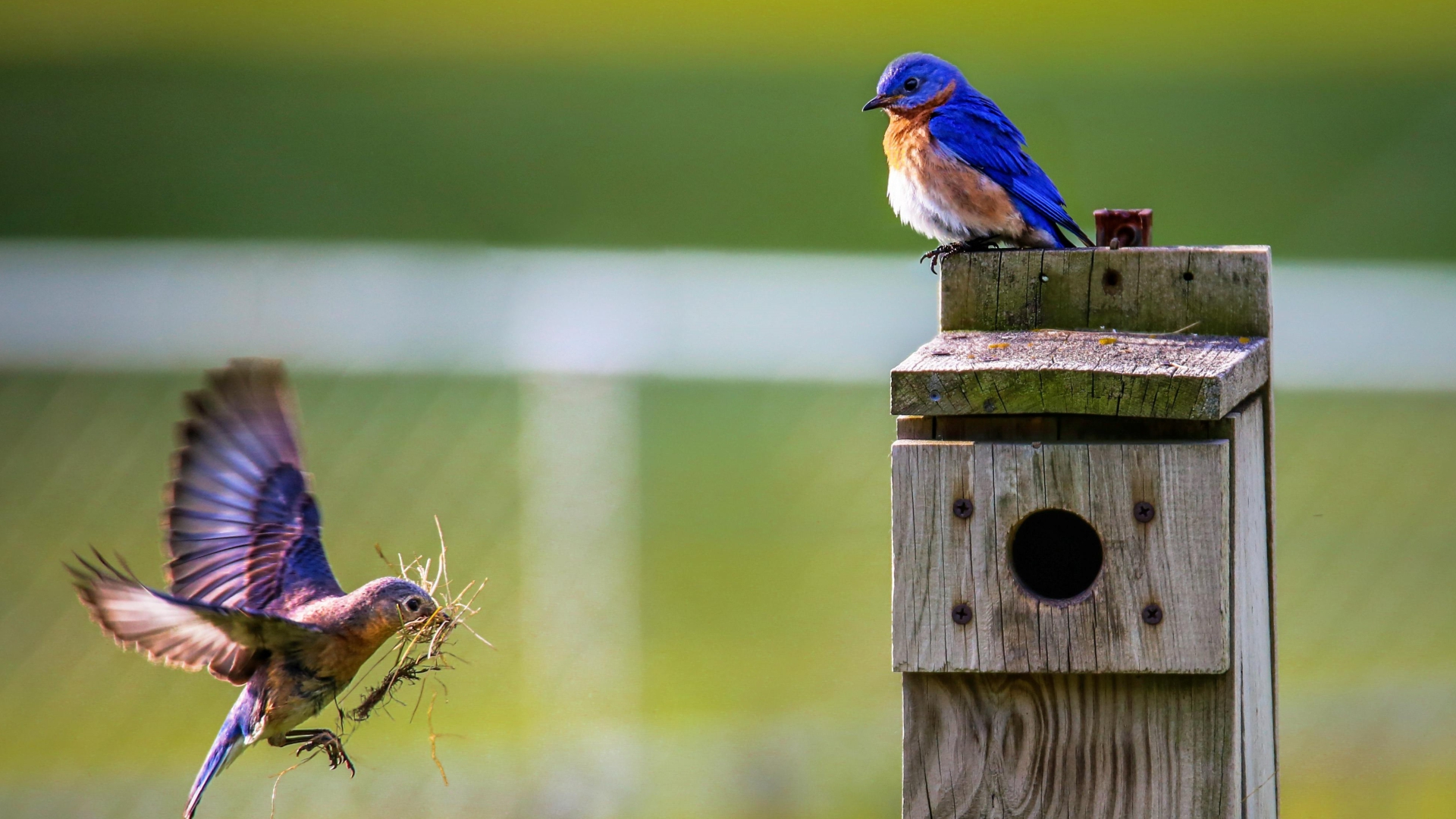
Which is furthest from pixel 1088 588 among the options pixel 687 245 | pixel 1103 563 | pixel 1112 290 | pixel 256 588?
pixel 687 245

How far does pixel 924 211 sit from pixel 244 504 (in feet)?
6.04

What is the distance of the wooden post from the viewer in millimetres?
2139

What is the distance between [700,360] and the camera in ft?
22.9

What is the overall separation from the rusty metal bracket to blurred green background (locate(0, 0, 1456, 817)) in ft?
10.6

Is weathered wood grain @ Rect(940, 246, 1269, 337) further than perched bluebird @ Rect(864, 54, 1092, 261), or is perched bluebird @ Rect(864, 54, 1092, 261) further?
perched bluebird @ Rect(864, 54, 1092, 261)

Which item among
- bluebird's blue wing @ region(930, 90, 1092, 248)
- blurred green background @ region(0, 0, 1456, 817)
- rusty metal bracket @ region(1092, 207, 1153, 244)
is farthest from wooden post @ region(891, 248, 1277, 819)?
blurred green background @ region(0, 0, 1456, 817)

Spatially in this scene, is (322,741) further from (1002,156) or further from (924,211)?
(1002,156)

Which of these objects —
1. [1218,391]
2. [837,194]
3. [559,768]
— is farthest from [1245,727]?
[837,194]

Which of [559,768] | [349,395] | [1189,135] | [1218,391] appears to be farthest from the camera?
[1189,135]

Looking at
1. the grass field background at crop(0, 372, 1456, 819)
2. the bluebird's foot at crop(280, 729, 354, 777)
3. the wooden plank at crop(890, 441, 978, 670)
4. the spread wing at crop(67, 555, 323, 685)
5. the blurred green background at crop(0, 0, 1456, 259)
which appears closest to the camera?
the wooden plank at crop(890, 441, 978, 670)

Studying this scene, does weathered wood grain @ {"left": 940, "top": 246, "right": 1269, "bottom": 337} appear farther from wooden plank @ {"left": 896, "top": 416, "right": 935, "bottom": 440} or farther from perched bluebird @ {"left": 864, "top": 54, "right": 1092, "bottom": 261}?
perched bluebird @ {"left": 864, "top": 54, "right": 1092, "bottom": 261}

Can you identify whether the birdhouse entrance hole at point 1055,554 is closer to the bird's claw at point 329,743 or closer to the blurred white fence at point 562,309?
the bird's claw at point 329,743

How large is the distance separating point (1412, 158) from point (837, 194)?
604cm

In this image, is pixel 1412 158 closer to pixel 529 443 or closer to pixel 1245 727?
pixel 529 443
